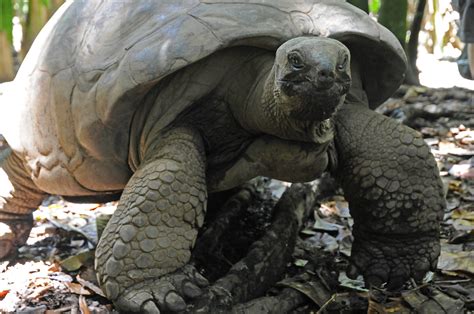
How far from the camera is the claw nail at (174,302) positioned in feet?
7.97

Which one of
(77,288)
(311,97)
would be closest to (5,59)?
(77,288)

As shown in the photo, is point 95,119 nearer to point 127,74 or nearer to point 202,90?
point 127,74

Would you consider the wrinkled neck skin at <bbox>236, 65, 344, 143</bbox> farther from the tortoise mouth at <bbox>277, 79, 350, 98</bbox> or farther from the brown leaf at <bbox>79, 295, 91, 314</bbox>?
the brown leaf at <bbox>79, 295, 91, 314</bbox>

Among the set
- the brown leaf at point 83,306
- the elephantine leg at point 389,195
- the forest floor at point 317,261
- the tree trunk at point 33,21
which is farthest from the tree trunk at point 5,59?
the elephantine leg at point 389,195

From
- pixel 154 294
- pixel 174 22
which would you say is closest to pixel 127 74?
pixel 174 22

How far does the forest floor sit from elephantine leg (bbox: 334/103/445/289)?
0.37ft

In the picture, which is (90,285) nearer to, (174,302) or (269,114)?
(174,302)

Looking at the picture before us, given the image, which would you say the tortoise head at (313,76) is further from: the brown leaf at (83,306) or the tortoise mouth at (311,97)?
the brown leaf at (83,306)

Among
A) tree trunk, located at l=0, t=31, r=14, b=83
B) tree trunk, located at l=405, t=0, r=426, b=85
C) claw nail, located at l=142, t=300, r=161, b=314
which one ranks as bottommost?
tree trunk, located at l=405, t=0, r=426, b=85

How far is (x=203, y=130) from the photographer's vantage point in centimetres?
302

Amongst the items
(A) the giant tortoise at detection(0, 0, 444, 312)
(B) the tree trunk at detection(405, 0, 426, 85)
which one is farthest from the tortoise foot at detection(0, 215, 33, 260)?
(B) the tree trunk at detection(405, 0, 426, 85)

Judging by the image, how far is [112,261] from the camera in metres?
2.54

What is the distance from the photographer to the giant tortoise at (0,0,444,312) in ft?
8.43

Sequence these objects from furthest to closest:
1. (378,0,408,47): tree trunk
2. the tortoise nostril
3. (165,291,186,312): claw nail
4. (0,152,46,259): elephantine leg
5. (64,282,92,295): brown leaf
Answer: (378,0,408,47): tree trunk
(0,152,46,259): elephantine leg
(64,282,92,295): brown leaf
(165,291,186,312): claw nail
the tortoise nostril
